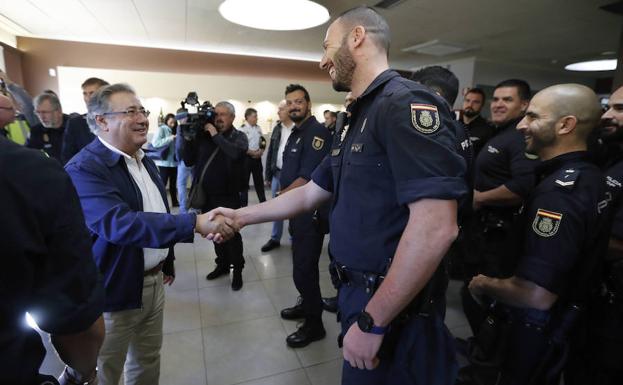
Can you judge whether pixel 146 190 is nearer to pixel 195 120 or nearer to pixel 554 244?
pixel 195 120

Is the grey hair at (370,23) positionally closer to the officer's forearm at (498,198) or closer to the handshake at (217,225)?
the handshake at (217,225)

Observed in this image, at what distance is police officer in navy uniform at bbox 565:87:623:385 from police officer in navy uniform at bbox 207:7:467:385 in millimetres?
844

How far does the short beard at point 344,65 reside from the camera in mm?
1034

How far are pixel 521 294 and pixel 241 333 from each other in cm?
175

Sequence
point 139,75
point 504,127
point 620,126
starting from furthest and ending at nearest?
1. point 139,75
2. point 504,127
3. point 620,126

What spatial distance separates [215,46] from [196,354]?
21.0 feet

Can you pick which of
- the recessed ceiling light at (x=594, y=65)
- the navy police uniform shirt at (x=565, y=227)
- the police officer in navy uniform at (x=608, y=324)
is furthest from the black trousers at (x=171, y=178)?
the recessed ceiling light at (x=594, y=65)

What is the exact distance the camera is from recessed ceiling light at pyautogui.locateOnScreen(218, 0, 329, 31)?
3990 millimetres

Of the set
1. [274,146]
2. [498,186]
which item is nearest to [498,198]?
[498,186]

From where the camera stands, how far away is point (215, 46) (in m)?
6.75

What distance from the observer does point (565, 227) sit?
1.15 meters

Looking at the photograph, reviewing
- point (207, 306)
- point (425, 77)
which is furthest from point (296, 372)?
point (425, 77)

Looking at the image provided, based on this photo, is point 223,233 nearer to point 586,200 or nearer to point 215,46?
point 586,200

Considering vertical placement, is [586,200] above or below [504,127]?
below
